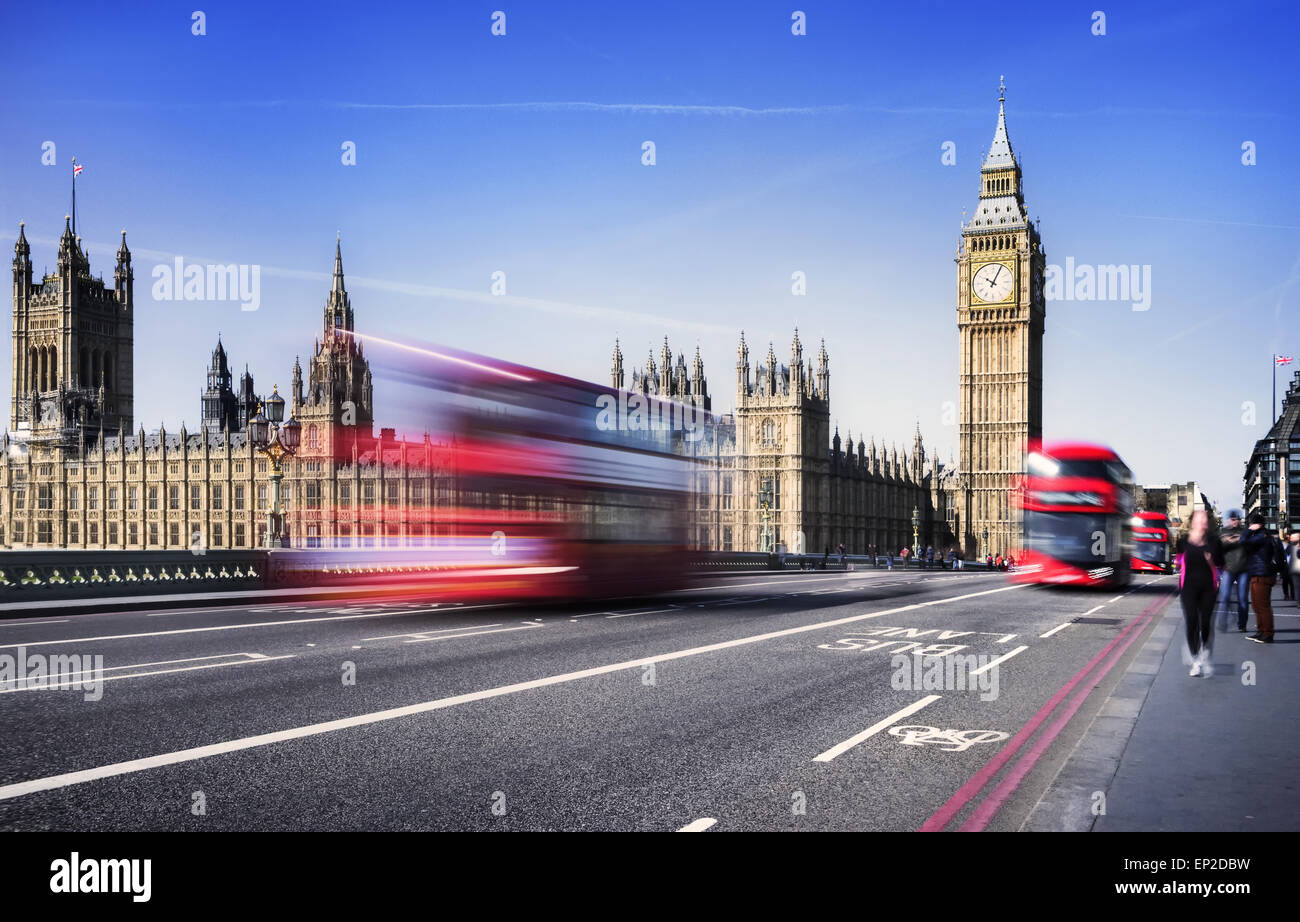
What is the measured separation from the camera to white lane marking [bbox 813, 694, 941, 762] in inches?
301

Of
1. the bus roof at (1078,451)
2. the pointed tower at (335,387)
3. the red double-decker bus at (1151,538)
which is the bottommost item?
the red double-decker bus at (1151,538)

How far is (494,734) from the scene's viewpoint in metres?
8.07

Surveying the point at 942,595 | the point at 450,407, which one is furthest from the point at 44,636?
the point at 942,595

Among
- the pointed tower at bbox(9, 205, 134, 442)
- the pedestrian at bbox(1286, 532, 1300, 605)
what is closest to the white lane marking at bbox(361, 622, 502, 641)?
the pedestrian at bbox(1286, 532, 1300, 605)

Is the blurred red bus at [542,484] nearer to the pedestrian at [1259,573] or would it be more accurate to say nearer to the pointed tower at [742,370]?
the pedestrian at [1259,573]

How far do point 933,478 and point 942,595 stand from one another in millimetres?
95918

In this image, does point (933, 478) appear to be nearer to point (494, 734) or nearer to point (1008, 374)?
point (1008, 374)

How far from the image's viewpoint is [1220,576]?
18.1m

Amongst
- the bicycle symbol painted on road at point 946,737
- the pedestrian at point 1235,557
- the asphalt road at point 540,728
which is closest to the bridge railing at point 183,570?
the asphalt road at point 540,728

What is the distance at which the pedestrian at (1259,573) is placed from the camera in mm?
14797

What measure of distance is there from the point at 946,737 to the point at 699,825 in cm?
329

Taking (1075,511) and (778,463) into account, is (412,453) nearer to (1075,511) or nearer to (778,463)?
(778,463)

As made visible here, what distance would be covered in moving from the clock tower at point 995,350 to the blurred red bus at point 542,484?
296ft

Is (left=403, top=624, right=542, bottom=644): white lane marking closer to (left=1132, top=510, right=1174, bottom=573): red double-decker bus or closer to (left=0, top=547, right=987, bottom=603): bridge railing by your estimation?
(left=0, top=547, right=987, bottom=603): bridge railing
